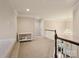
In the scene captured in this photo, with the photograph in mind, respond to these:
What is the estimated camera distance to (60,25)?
1011cm

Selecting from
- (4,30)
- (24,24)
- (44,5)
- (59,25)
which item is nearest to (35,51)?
(4,30)

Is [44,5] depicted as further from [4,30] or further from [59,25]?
[59,25]

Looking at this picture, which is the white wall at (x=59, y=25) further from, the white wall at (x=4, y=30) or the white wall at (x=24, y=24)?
the white wall at (x=4, y=30)

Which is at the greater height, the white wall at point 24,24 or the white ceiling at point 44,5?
the white ceiling at point 44,5

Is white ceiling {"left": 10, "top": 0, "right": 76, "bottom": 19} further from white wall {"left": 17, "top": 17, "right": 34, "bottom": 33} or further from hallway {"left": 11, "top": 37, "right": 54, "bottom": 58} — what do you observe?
white wall {"left": 17, "top": 17, "right": 34, "bottom": 33}

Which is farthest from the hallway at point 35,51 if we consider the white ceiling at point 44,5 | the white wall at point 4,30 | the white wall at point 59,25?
the white wall at point 59,25

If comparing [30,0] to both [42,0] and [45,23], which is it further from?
[45,23]

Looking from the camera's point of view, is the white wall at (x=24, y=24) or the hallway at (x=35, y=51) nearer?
the hallway at (x=35, y=51)

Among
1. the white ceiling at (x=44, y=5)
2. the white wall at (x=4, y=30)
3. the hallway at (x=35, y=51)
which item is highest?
the white ceiling at (x=44, y=5)

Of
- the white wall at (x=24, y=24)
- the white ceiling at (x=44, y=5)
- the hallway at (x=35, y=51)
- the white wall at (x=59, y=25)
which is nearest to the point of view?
the white ceiling at (x=44, y=5)

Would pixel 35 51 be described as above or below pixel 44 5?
below

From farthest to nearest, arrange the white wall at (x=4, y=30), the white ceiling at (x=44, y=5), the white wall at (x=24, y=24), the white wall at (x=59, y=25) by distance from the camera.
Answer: the white wall at (x=59, y=25), the white wall at (x=24, y=24), the white ceiling at (x=44, y=5), the white wall at (x=4, y=30)

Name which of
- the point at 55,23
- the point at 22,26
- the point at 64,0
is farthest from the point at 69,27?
the point at 64,0

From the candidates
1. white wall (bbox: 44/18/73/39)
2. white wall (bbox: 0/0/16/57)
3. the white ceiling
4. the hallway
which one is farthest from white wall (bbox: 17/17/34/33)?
white wall (bbox: 0/0/16/57)
